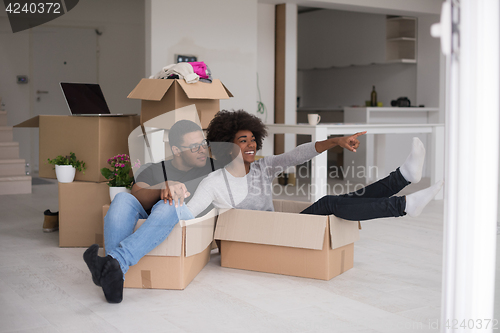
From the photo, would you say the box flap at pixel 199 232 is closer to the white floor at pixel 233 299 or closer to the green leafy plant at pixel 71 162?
the white floor at pixel 233 299

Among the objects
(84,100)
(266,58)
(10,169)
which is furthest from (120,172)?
(266,58)

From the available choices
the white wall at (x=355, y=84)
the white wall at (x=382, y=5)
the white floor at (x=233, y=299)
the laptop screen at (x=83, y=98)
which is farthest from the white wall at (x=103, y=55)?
the white floor at (x=233, y=299)

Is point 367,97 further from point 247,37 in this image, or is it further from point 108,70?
point 108,70

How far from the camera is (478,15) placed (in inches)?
33.2

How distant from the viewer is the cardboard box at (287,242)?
89.7 inches

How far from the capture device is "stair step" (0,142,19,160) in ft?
18.4

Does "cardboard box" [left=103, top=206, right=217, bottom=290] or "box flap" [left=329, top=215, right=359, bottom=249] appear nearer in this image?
"cardboard box" [left=103, top=206, right=217, bottom=290]

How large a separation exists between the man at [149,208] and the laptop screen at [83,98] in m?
0.88

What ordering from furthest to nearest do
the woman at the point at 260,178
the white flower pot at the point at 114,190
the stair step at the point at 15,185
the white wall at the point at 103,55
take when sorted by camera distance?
the white wall at the point at 103,55 → the stair step at the point at 15,185 → the white flower pot at the point at 114,190 → the woman at the point at 260,178

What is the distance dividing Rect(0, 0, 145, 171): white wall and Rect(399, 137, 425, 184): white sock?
18.1 ft

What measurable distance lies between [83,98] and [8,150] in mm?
2989

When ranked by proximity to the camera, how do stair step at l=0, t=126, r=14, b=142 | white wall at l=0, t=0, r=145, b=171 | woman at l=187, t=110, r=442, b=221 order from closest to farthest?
woman at l=187, t=110, r=442, b=221 < stair step at l=0, t=126, r=14, b=142 < white wall at l=0, t=0, r=145, b=171

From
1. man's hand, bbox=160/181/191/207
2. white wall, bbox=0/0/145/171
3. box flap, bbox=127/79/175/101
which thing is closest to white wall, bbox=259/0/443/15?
white wall, bbox=0/0/145/171

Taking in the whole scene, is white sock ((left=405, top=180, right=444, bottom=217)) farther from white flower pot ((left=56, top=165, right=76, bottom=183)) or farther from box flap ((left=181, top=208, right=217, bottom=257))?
white flower pot ((left=56, top=165, right=76, bottom=183))
